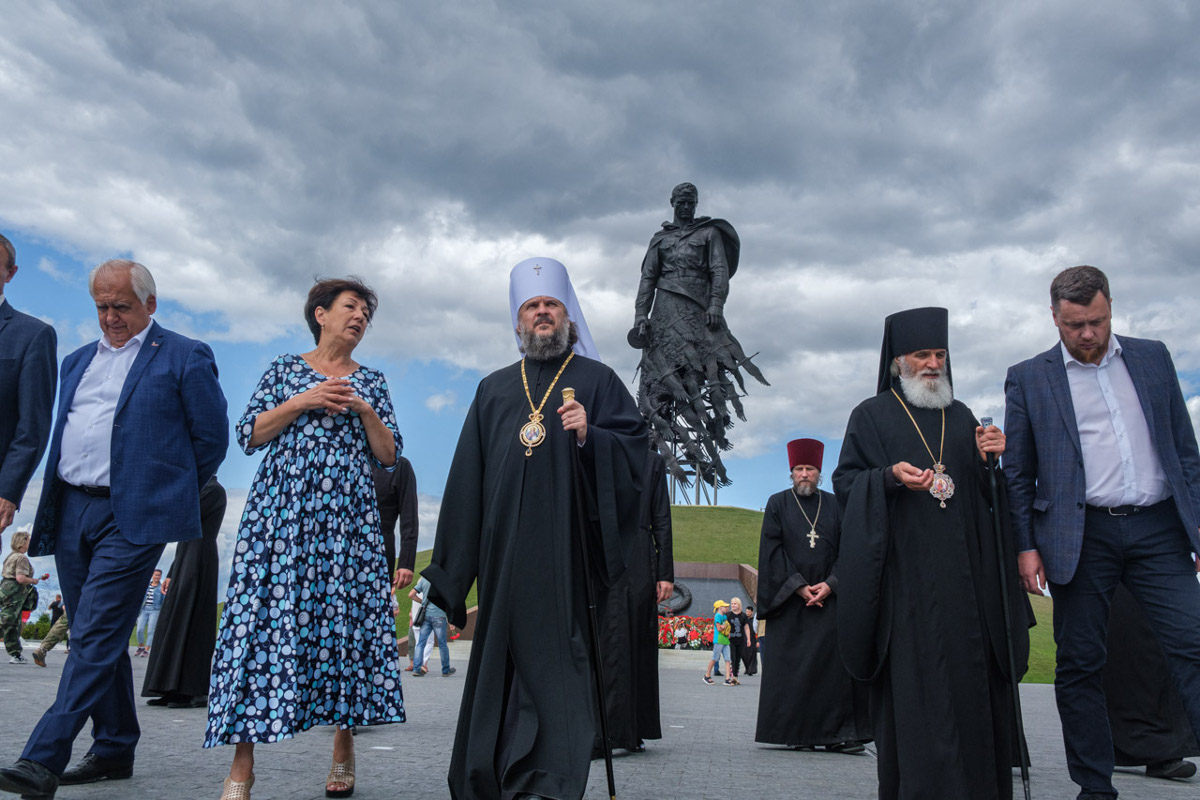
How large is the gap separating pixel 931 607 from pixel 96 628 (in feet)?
12.1

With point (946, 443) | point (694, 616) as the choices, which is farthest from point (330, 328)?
point (694, 616)

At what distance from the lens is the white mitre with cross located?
4766 mm

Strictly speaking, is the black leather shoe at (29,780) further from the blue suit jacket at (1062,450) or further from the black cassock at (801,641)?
the black cassock at (801,641)

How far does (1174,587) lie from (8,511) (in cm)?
537

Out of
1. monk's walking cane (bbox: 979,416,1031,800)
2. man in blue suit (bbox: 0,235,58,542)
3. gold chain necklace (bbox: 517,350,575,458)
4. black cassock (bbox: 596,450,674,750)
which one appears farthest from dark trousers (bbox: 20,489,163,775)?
monk's walking cane (bbox: 979,416,1031,800)

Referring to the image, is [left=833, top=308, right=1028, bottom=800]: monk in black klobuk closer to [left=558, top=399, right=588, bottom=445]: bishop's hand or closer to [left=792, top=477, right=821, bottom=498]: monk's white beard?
[left=558, top=399, right=588, bottom=445]: bishop's hand

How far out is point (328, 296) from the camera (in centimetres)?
481

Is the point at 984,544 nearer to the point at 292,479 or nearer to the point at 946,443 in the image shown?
the point at 946,443

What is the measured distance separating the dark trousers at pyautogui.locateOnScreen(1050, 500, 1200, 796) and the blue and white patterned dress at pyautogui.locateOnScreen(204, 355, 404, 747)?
3185 mm

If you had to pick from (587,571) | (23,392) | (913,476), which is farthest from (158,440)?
(913,476)

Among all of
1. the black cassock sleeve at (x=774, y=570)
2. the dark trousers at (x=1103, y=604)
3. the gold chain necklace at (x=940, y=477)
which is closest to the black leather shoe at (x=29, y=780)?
the gold chain necklace at (x=940, y=477)

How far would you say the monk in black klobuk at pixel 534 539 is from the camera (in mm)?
3816

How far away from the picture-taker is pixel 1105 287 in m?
4.81

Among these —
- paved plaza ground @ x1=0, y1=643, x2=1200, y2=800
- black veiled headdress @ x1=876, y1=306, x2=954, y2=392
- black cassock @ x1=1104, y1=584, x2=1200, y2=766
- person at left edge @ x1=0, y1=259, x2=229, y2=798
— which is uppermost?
black veiled headdress @ x1=876, y1=306, x2=954, y2=392
